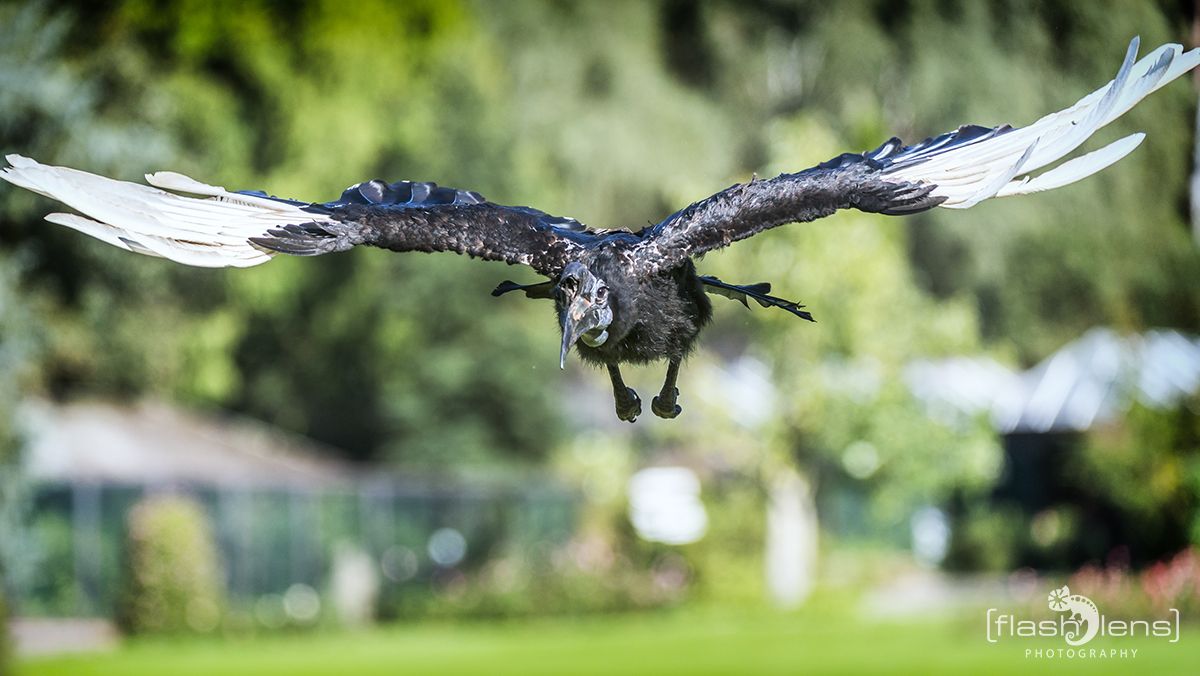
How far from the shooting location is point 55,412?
102ft

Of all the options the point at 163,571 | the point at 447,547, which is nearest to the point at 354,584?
the point at 447,547

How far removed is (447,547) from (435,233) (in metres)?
26.4

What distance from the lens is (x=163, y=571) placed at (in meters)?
27.0

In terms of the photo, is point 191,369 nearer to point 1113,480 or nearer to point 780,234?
point 780,234

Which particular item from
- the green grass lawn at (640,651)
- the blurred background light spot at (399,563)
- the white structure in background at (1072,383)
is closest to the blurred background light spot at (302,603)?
the green grass lawn at (640,651)

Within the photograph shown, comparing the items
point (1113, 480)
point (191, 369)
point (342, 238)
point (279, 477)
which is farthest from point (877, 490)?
point (342, 238)

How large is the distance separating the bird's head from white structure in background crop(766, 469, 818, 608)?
23108 mm

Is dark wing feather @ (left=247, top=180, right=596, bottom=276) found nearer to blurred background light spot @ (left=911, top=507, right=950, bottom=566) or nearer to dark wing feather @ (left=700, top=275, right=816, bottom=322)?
dark wing feather @ (left=700, top=275, right=816, bottom=322)

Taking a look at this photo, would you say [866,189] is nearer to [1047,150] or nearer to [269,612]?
[1047,150]

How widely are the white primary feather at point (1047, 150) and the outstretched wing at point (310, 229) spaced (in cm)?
151

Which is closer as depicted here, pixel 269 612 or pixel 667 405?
pixel 667 405

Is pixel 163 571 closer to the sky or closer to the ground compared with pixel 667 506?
closer to the ground

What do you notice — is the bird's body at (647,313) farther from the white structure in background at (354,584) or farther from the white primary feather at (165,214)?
the white structure in background at (354,584)

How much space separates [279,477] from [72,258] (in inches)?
474
